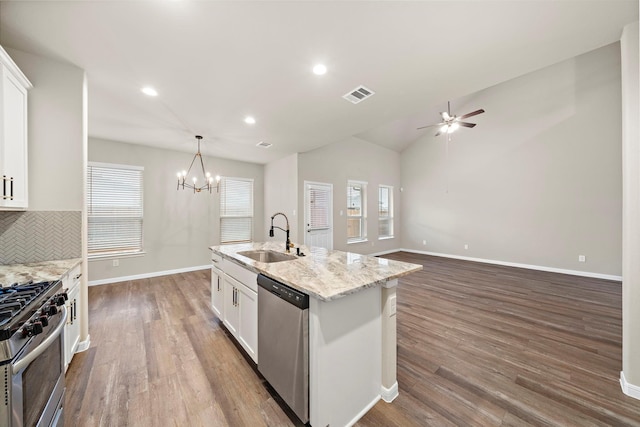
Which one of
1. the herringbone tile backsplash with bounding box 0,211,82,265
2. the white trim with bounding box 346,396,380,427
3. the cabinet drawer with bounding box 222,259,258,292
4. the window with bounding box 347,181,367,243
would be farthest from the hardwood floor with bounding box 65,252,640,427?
the window with bounding box 347,181,367,243

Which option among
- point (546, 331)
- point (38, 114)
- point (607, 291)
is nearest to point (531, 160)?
point (607, 291)

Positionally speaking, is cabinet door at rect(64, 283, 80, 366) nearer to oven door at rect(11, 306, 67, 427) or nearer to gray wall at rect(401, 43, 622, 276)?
oven door at rect(11, 306, 67, 427)

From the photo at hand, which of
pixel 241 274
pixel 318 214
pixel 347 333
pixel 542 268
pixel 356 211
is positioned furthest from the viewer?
pixel 356 211

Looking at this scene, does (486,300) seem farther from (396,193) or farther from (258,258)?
(396,193)

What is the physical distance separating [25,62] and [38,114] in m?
0.44

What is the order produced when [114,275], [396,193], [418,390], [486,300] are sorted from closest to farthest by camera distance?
[418,390] → [486,300] → [114,275] → [396,193]

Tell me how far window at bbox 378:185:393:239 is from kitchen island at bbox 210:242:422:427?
18.9 feet

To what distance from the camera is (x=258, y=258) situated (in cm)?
275

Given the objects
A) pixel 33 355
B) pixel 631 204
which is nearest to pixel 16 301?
pixel 33 355

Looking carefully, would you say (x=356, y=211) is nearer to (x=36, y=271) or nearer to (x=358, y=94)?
(x=358, y=94)

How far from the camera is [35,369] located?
3.67 feet

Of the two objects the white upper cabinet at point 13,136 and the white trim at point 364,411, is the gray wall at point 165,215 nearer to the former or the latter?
the white upper cabinet at point 13,136

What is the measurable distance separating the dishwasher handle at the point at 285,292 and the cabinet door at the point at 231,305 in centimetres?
69

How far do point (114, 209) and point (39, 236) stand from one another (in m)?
2.73
